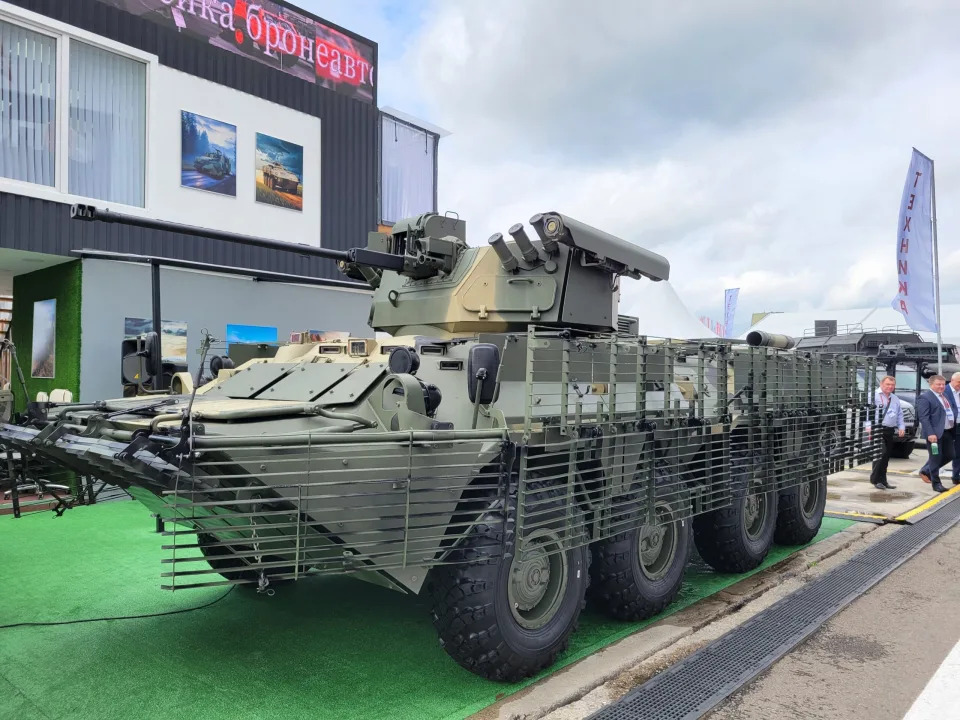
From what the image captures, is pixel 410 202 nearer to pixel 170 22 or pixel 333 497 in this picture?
pixel 170 22

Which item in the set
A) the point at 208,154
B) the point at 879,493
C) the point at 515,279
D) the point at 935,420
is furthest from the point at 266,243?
the point at 935,420

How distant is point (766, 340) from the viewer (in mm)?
6742

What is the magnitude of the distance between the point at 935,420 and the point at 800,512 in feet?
14.3

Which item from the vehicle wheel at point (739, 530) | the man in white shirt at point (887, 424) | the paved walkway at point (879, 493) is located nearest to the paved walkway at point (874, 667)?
the vehicle wheel at point (739, 530)

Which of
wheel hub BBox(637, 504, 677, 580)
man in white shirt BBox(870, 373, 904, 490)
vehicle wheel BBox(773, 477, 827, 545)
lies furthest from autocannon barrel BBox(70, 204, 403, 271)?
man in white shirt BBox(870, 373, 904, 490)

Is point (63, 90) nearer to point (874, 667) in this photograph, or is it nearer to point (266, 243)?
point (266, 243)

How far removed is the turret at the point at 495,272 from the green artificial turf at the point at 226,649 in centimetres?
201

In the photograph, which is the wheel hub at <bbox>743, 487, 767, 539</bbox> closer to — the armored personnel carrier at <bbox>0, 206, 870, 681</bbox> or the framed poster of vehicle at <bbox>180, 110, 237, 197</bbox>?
the armored personnel carrier at <bbox>0, 206, 870, 681</bbox>

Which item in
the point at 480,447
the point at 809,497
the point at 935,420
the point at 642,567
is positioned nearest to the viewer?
the point at 480,447

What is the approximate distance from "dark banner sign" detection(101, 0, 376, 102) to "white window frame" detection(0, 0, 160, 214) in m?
0.57

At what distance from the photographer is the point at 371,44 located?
518 inches

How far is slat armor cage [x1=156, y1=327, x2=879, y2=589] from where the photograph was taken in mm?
3395

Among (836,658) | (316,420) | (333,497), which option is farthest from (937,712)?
(316,420)

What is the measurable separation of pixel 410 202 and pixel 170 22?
4835 millimetres
